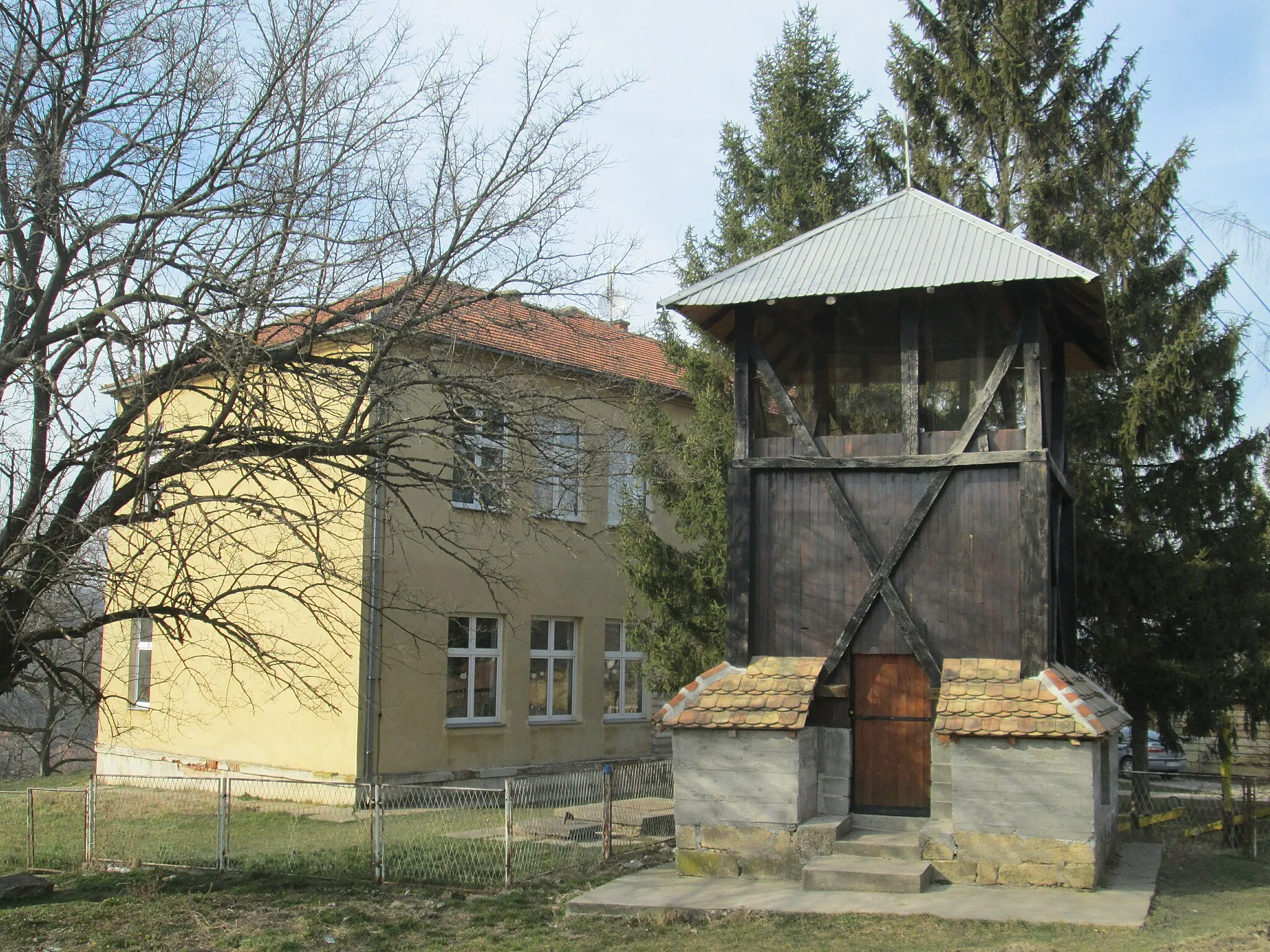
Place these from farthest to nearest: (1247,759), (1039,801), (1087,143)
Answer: (1247,759) → (1087,143) → (1039,801)

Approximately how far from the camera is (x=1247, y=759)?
27.7 meters

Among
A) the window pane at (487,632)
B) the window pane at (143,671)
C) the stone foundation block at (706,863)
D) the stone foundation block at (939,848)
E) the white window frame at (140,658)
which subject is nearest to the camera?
the stone foundation block at (939,848)

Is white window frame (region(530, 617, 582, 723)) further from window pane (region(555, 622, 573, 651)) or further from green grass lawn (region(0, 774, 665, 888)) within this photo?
green grass lawn (region(0, 774, 665, 888))

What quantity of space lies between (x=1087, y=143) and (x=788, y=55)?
4.73m

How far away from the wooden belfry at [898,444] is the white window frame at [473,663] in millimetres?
8421

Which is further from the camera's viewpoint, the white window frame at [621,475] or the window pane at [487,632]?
the window pane at [487,632]

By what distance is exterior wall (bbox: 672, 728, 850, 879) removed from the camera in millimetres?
10969

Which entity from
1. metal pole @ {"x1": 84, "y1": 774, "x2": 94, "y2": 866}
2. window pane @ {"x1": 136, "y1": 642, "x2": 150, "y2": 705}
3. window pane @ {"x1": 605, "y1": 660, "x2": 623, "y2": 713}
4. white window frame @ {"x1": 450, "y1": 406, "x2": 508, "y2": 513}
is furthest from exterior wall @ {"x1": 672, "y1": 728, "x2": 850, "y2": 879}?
window pane @ {"x1": 136, "y1": 642, "x2": 150, "y2": 705}

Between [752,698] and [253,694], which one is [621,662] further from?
[752,698]

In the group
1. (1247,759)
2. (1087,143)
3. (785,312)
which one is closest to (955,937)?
(785,312)

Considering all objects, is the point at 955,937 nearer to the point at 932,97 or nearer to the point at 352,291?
the point at 352,291

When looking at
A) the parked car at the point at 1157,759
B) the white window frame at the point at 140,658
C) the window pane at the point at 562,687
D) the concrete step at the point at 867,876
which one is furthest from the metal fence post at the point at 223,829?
the parked car at the point at 1157,759

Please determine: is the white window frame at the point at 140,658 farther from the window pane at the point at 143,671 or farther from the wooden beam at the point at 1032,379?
the wooden beam at the point at 1032,379

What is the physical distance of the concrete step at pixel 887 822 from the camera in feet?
36.9
